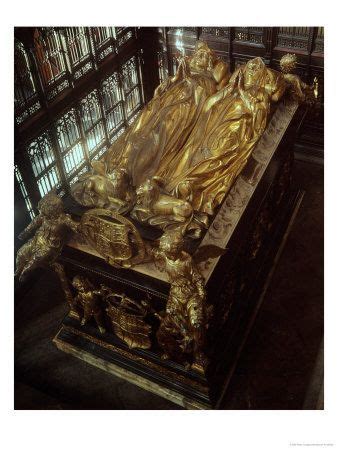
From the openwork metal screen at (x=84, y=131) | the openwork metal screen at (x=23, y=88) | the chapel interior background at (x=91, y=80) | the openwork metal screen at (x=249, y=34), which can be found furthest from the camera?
the openwork metal screen at (x=249, y=34)

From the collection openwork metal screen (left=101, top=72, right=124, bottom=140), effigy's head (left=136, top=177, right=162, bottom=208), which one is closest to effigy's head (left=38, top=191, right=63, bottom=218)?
effigy's head (left=136, top=177, right=162, bottom=208)

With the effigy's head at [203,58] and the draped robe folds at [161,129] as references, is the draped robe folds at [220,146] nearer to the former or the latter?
the draped robe folds at [161,129]

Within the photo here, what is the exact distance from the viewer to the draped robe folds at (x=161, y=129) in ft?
14.8

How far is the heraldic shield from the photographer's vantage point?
3729mm

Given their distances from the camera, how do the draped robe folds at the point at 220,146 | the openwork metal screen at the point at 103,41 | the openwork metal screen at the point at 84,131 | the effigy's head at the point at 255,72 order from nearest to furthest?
1. the draped robe folds at the point at 220,146
2. the effigy's head at the point at 255,72
3. the openwork metal screen at the point at 84,131
4. the openwork metal screen at the point at 103,41

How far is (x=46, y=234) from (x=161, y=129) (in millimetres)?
1489

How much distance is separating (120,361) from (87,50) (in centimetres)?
338

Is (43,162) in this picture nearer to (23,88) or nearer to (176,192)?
(23,88)

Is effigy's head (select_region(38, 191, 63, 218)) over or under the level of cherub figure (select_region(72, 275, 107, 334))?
over

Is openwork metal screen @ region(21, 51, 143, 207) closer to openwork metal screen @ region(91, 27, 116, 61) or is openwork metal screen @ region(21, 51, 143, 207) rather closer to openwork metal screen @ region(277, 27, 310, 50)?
openwork metal screen @ region(91, 27, 116, 61)

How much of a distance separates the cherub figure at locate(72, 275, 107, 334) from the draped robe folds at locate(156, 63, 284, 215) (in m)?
1.02

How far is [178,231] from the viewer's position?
11.6 ft

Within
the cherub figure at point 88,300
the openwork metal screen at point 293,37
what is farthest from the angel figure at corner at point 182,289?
the openwork metal screen at point 293,37

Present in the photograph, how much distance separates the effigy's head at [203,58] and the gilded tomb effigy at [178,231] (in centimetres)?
1
